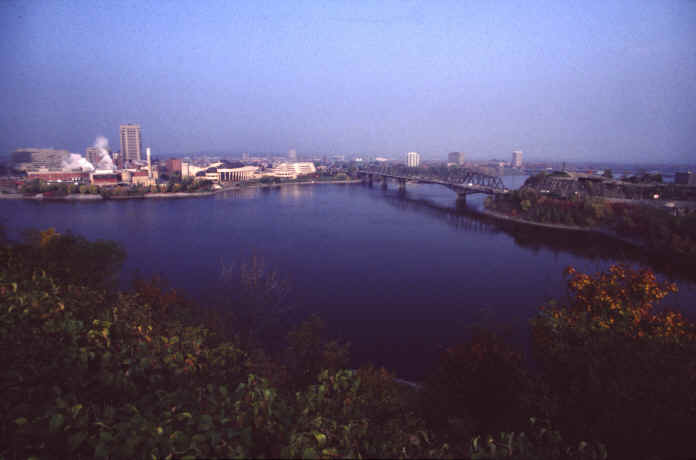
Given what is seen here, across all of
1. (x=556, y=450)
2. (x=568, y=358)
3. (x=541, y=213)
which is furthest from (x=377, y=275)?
(x=541, y=213)

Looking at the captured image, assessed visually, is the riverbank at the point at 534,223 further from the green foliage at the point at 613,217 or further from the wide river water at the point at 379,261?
the wide river water at the point at 379,261

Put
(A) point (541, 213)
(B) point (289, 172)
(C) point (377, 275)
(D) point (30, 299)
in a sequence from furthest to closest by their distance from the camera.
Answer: (B) point (289, 172) < (A) point (541, 213) < (C) point (377, 275) < (D) point (30, 299)

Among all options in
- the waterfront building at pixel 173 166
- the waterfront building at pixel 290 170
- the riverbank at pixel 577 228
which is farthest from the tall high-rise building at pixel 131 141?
the riverbank at pixel 577 228

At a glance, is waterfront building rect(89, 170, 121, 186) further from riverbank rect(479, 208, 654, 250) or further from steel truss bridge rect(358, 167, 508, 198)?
riverbank rect(479, 208, 654, 250)

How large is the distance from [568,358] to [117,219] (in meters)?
9.51

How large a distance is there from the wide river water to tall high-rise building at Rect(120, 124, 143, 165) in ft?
79.3

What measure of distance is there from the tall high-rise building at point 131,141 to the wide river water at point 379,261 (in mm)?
24160

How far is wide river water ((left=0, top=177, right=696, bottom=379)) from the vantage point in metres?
3.38

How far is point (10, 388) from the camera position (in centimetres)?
88

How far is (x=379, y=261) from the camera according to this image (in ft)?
17.9

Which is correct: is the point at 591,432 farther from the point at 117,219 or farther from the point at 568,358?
the point at 117,219

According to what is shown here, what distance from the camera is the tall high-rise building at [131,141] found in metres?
31.3

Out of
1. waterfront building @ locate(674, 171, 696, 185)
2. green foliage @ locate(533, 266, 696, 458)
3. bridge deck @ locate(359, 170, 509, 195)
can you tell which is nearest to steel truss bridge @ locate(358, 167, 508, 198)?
bridge deck @ locate(359, 170, 509, 195)

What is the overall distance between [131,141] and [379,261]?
33.6 m
